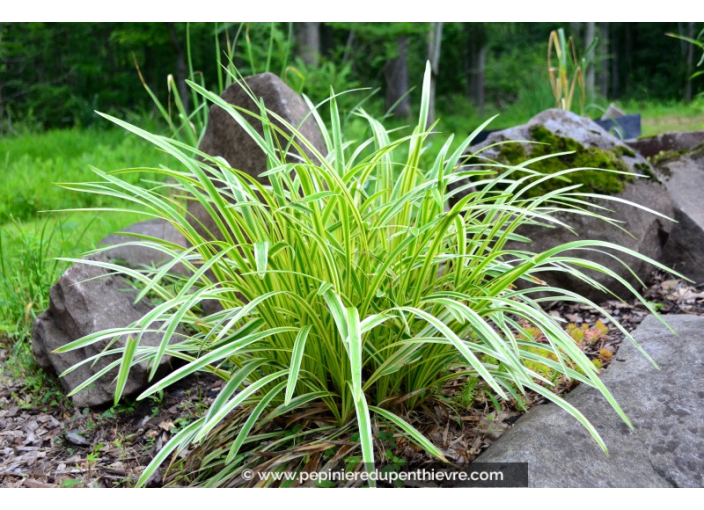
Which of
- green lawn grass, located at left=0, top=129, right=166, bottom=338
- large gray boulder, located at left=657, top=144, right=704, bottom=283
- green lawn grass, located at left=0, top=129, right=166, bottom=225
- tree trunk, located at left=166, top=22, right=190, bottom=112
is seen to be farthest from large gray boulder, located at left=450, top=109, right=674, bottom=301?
tree trunk, located at left=166, top=22, right=190, bottom=112

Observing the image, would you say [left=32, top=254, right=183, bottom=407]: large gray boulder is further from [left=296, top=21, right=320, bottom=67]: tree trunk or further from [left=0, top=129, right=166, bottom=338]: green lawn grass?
[left=296, top=21, right=320, bottom=67]: tree trunk

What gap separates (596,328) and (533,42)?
13764 millimetres

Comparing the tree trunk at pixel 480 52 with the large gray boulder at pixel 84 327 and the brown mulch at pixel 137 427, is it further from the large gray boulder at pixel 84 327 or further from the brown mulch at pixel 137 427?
the large gray boulder at pixel 84 327

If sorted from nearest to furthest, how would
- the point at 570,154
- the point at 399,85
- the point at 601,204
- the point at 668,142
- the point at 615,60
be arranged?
the point at 601,204
the point at 570,154
the point at 668,142
the point at 399,85
the point at 615,60

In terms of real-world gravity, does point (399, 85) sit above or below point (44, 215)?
above

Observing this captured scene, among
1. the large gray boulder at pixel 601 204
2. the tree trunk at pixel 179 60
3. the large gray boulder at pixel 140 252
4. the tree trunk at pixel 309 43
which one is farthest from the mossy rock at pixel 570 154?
the tree trunk at pixel 179 60

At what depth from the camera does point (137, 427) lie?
7.50ft

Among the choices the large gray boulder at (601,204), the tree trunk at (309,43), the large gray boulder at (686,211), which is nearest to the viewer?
the large gray boulder at (601,204)

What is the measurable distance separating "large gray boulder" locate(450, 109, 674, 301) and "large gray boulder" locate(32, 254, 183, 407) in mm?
1592

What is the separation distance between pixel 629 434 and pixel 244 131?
2090 millimetres

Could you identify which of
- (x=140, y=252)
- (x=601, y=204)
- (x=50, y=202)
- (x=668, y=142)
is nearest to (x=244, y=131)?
(x=140, y=252)

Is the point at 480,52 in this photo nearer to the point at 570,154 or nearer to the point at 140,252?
the point at 570,154

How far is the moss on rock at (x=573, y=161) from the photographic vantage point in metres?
2.95

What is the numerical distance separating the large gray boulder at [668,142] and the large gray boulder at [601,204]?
1353mm
